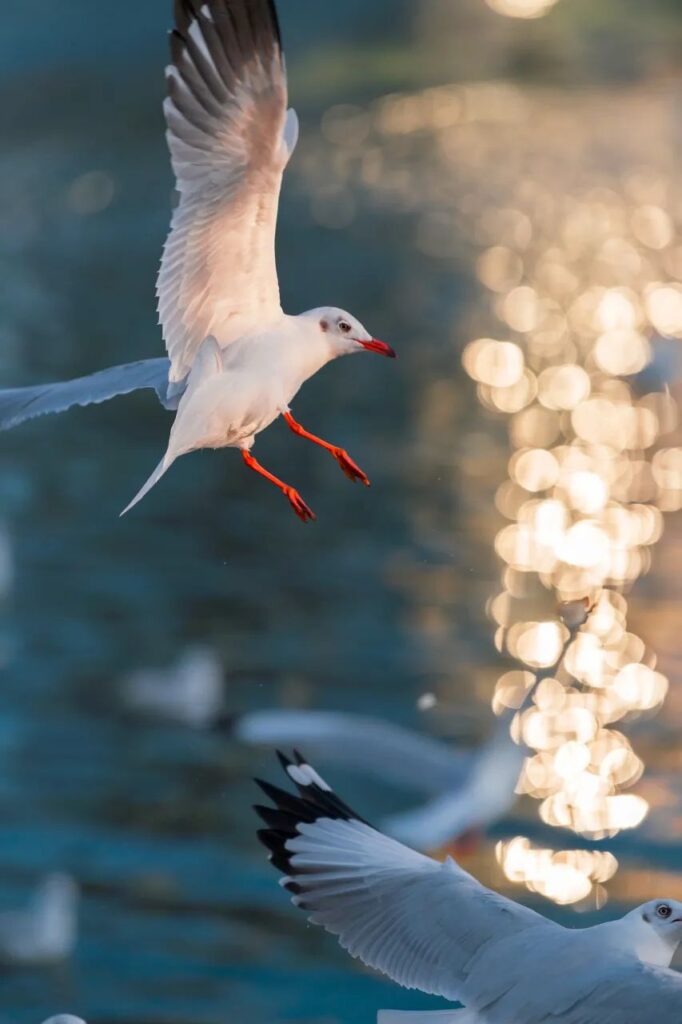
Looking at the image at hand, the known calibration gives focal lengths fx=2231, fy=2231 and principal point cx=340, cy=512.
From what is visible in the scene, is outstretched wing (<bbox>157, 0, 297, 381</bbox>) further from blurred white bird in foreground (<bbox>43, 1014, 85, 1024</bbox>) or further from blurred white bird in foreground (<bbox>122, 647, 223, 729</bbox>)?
blurred white bird in foreground (<bbox>122, 647, 223, 729</bbox>)

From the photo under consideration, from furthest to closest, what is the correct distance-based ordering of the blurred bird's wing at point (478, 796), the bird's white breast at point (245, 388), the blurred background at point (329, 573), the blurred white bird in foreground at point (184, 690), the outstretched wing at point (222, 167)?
Result: 1. the blurred white bird in foreground at point (184, 690)
2. the blurred background at point (329, 573)
3. the blurred bird's wing at point (478, 796)
4. the bird's white breast at point (245, 388)
5. the outstretched wing at point (222, 167)

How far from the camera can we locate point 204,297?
4230mm

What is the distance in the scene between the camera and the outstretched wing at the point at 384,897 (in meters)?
4.60

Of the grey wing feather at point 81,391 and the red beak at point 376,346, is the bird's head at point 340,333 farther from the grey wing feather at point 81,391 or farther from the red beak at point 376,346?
the grey wing feather at point 81,391

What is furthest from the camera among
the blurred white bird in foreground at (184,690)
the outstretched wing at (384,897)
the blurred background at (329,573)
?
the blurred white bird in foreground at (184,690)

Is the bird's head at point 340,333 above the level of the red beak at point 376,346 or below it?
above

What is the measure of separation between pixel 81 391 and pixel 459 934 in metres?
1.38

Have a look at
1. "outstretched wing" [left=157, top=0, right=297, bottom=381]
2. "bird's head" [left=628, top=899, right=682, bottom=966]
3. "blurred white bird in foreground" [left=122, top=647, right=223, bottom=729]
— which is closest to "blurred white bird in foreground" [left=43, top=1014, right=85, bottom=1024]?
"bird's head" [left=628, top=899, right=682, bottom=966]

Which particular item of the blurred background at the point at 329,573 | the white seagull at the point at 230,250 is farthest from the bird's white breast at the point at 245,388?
the blurred background at the point at 329,573

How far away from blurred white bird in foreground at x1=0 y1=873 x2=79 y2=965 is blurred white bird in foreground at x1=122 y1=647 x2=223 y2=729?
189 cm

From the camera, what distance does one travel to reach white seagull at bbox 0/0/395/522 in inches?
159

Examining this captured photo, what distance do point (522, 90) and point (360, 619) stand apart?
2655cm

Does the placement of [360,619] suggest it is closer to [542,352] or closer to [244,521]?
[244,521]

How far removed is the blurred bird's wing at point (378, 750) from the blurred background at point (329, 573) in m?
0.77
